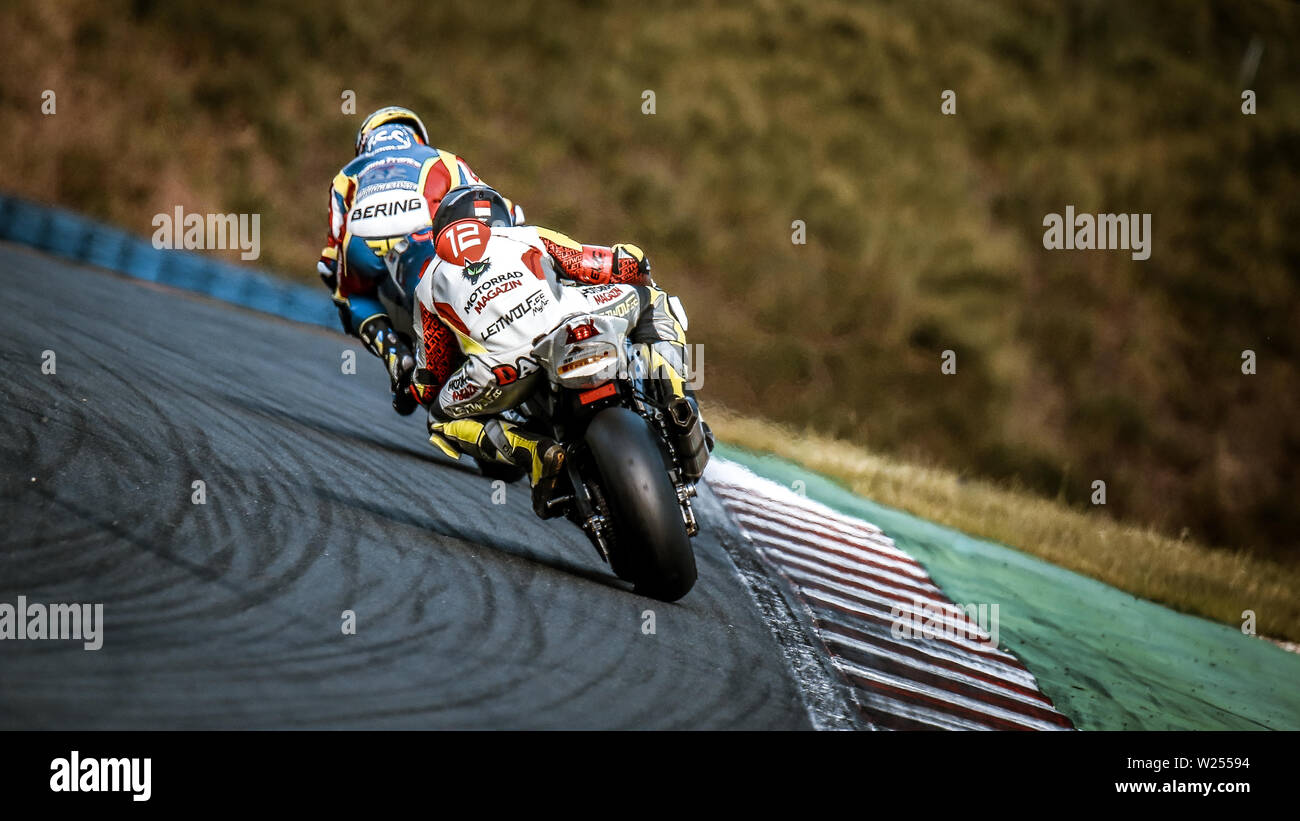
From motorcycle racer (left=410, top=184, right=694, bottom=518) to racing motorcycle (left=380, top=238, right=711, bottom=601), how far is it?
0.20 feet

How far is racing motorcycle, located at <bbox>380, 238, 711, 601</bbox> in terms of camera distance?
4.85m

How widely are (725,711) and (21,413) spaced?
10.9 feet

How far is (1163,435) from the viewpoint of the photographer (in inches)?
811

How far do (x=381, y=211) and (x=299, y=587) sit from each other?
247cm

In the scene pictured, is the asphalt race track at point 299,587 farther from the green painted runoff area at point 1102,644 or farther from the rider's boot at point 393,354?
the green painted runoff area at point 1102,644

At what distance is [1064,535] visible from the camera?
1130 cm

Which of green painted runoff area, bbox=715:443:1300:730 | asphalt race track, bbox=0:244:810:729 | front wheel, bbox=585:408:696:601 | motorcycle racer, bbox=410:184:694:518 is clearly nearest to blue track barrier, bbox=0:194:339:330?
green painted runoff area, bbox=715:443:1300:730

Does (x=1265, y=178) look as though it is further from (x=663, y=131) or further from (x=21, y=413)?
(x=21, y=413)

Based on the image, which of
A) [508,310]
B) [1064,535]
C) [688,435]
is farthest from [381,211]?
[1064,535]

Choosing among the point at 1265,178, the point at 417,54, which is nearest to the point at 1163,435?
the point at 1265,178

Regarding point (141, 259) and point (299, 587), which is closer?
point (299, 587)

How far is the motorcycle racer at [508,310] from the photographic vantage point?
17.0 feet

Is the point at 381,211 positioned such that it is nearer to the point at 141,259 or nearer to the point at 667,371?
the point at 667,371

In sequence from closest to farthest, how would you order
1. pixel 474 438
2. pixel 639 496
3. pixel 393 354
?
pixel 639 496
pixel 474 438
pixel 393 354
